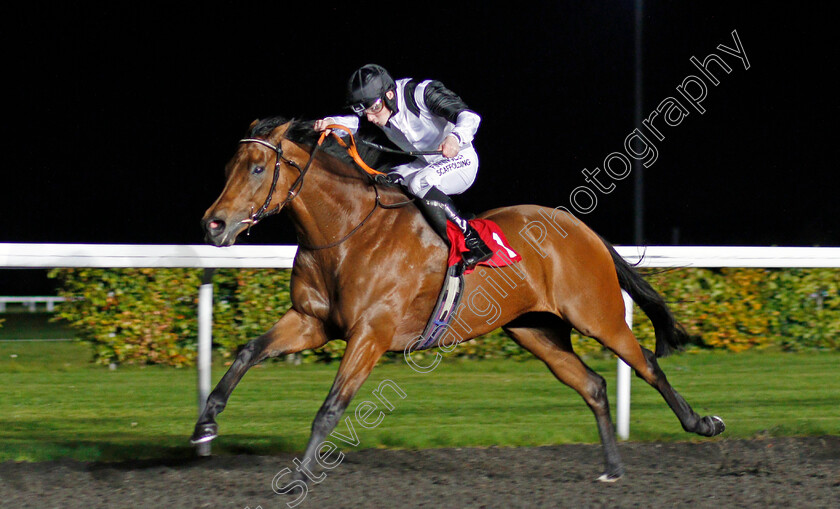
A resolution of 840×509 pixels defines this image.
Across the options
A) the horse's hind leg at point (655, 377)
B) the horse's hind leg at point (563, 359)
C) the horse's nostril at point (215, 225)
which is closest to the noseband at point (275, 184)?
the horse's nostril at point (215, 225)

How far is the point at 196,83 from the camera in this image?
1511cm

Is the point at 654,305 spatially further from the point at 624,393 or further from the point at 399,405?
the point at 399,405

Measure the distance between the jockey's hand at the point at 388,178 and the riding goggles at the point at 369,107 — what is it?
0.97 ft

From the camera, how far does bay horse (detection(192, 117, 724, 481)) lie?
3.35m

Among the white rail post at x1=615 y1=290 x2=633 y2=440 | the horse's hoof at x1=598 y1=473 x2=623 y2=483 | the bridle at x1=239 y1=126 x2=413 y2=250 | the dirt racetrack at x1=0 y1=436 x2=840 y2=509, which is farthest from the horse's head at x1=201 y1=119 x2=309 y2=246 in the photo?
the white rail post at x1=615 y1=290 x2=633 y2=440

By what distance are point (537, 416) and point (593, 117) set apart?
39.9 ft

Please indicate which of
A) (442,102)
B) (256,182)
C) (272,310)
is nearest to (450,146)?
(442,102)

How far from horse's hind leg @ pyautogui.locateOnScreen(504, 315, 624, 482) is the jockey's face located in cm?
125

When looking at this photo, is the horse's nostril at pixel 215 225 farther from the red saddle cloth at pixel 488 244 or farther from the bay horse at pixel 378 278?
the red saddle cloth at pixel 488 244

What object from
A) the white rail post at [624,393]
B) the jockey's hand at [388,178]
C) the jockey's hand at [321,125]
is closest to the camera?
the jockey's hand at [321,125]

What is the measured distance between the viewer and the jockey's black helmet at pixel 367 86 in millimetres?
3695

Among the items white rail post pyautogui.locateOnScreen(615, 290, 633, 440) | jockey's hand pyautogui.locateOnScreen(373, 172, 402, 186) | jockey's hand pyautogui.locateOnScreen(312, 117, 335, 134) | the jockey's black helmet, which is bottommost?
white rail post pyautogui.locateOnScreen(615, 290, 633, 440)

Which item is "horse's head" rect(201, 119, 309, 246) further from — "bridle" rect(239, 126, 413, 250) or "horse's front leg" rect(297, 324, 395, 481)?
"horse's front leg" rect(297, 324, 395, 481)

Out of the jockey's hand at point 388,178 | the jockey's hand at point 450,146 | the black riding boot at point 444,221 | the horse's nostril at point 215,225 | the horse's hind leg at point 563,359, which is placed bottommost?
the horse's hind leg at point 563,359
